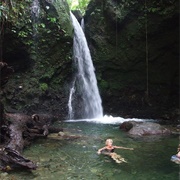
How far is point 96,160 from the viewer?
5953 millimetres

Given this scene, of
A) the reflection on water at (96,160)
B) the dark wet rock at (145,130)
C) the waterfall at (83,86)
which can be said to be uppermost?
the waterfall at (83,86)

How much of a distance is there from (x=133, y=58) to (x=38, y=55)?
479 cm

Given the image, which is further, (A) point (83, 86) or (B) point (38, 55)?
(A) point (83, 86)

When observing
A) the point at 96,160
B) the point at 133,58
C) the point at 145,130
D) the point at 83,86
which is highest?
the point at 133,58

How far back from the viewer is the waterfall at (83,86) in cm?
1283

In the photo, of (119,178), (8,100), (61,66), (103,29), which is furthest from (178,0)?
(119,178)

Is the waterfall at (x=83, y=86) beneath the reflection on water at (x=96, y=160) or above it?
above

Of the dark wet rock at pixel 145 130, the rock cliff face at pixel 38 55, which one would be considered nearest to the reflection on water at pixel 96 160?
the dark wet rock at pixel 145 130

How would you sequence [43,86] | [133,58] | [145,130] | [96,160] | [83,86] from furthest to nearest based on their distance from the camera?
[133,58] < [83,86] < [43,86] < [145,130] < [96,160]

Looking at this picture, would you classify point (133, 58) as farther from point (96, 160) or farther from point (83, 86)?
point (96, 160)

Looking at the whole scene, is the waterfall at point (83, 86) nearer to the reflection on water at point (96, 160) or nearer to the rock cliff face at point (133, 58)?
the rock cliff face at point (133, 58)

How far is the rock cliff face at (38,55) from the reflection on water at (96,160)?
4.07 m

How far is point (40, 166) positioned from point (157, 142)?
369cm

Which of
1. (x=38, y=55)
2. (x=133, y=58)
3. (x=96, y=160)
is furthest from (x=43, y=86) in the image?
(x=96, y=160)
